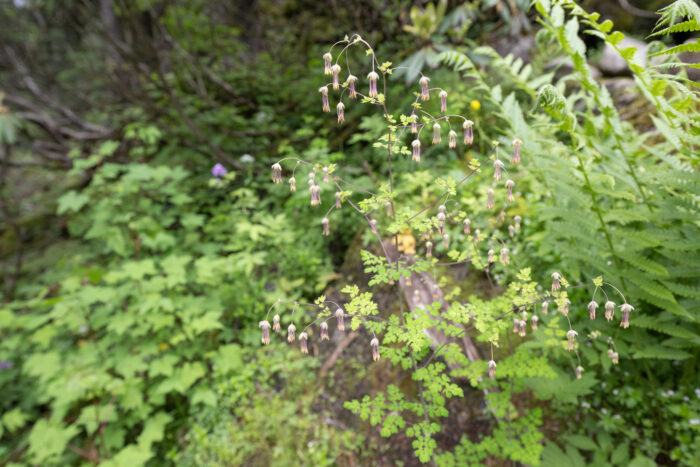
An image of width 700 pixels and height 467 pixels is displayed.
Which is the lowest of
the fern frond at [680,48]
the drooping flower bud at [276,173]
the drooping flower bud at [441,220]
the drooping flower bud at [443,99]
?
the drooping flower bud at [441,220]

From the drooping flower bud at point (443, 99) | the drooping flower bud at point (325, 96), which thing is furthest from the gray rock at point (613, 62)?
the drooping flower bud at point (325, 96)

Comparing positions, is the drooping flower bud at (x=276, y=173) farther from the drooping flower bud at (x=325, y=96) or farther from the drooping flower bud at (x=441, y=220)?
the drooping flower bud at (x=441, y=220)

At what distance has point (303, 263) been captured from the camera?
3.15 m

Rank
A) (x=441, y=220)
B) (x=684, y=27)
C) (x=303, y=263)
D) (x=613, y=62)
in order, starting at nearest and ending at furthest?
(x=684, y=27) < (x=441, y=220) < (x=303, y=263) < (x=613, y=62)

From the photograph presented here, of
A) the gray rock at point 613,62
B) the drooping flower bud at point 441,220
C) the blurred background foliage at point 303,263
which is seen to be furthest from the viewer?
the gray rock at point 613,62

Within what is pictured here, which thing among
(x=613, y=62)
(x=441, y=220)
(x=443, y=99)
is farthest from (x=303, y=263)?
(x=613, y=62)

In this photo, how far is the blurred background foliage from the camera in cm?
164

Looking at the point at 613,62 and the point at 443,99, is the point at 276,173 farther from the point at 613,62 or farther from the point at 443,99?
the point at 613,62

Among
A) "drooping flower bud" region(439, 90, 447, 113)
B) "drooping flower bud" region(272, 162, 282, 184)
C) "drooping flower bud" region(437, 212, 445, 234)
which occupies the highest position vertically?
"drooping flower bud" region(439, 90, 447, 113)

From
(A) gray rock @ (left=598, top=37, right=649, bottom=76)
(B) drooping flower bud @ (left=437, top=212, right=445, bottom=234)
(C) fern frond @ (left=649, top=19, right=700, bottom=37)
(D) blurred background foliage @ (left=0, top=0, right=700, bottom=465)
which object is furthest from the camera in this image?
(A) gray rock @ (left=598, top=37, right=649, bottom=76)

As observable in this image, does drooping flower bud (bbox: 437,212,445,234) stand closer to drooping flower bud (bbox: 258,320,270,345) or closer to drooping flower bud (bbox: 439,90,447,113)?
drooping flower bud (bbox: 439,90,447,113)

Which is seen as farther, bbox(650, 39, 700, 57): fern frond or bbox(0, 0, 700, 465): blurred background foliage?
bbox(0, 0, 700, 465): blurred background foliage

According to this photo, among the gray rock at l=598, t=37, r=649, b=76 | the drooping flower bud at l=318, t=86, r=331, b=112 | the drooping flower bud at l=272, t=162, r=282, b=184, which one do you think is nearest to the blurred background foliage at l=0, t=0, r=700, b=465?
the gray rock at l=598, t=37, r=649, b=76

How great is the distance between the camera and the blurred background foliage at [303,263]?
1.64 m
